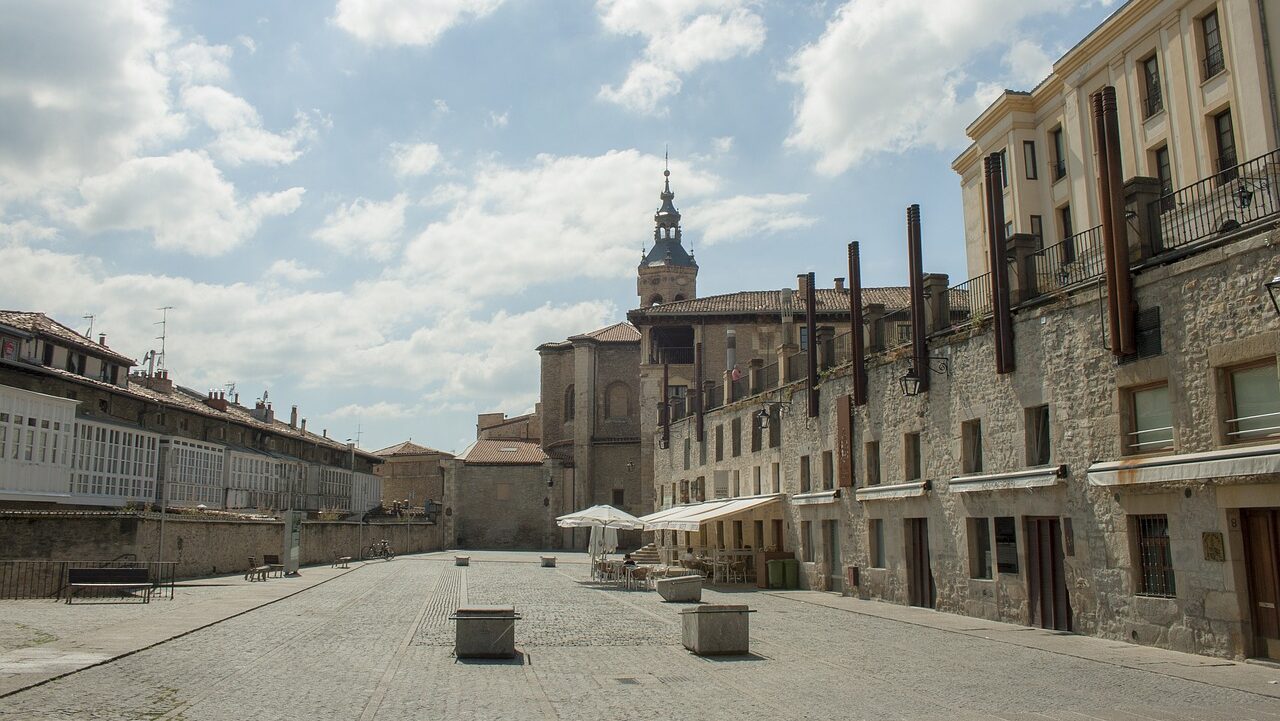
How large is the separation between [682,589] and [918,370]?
23.3ft

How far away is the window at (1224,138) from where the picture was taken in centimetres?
2350

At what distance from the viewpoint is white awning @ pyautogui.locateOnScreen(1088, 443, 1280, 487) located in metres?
11.8

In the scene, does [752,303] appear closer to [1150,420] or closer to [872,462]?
[872,462]

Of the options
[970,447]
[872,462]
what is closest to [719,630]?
[970,447]

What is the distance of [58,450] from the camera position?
27578 mm

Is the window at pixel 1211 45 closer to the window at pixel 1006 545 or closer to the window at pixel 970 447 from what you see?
the window at pixel 970 447

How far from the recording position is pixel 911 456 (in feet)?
72.1

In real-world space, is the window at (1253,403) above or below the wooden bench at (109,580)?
above

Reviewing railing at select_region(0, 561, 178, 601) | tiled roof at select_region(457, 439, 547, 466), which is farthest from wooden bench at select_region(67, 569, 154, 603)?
tiled roof at select_region(457, 439, 547, 466)

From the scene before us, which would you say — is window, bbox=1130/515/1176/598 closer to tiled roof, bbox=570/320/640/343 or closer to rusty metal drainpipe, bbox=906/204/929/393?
rusty metal drainpipe, bbox=906/204/929/393

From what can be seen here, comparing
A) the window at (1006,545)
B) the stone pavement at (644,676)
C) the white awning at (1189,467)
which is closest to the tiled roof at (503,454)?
the stone pavement at (644,676)

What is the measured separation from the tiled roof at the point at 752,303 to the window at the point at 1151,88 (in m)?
24.1

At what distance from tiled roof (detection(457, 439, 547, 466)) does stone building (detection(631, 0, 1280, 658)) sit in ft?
120

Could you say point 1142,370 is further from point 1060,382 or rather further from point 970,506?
point 970,506
